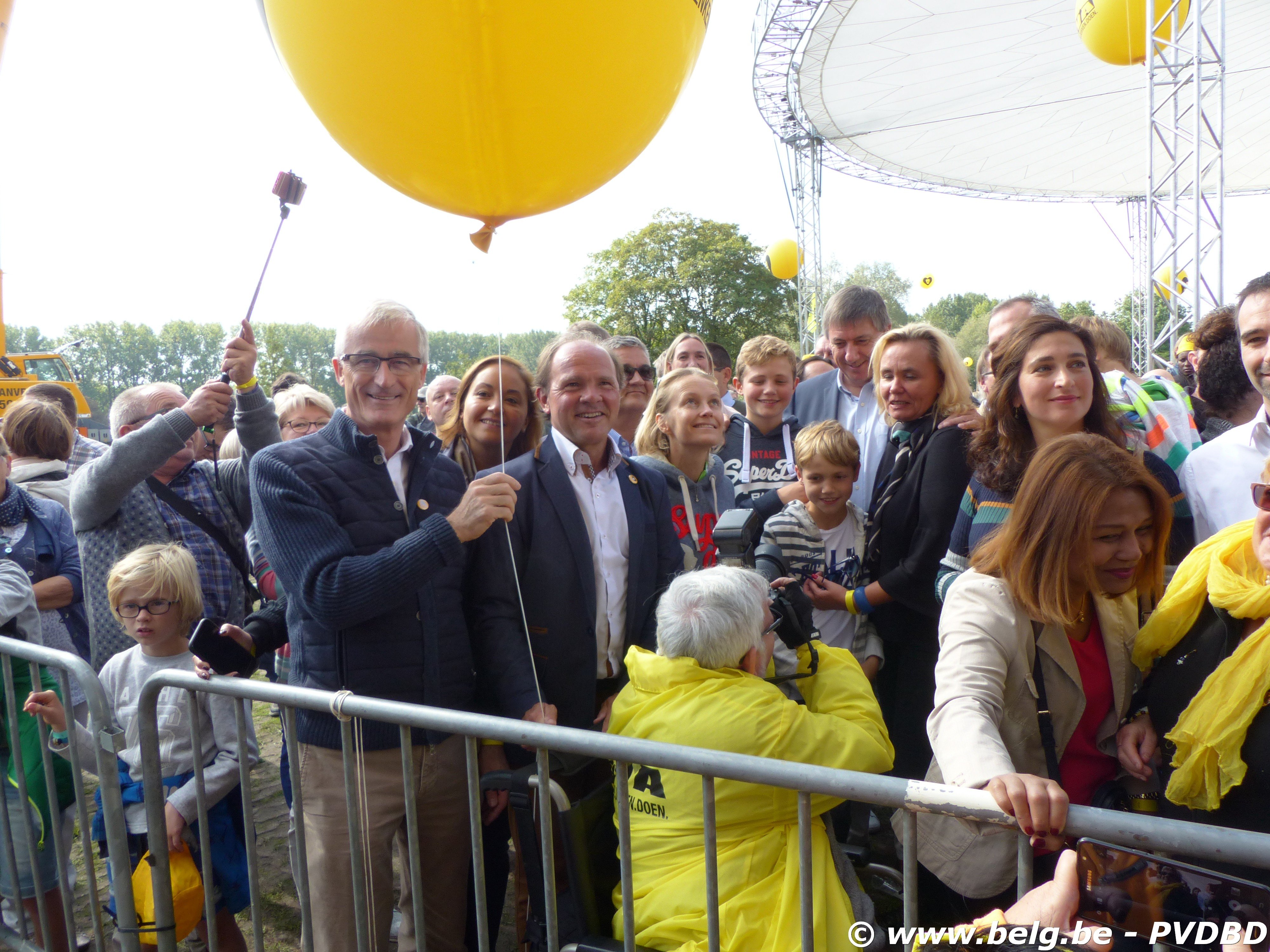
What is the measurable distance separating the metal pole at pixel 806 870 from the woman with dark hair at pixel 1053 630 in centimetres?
37

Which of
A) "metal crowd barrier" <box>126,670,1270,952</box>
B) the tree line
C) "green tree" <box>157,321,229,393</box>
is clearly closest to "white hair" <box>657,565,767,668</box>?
"metal crowd barrier" <box>126,670,1270,952</box>

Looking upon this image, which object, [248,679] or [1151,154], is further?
[1151,154]

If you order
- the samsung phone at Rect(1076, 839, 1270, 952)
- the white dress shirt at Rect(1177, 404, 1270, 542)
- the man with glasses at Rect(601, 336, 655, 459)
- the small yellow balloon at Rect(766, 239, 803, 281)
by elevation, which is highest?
the small yellow balloon at Rect(766, 239, 803, 281)

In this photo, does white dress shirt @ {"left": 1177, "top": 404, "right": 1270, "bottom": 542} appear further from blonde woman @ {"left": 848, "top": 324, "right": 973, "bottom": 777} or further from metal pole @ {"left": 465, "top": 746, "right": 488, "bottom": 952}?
metal pole @ {"left": 465, "top": 746, "right": 488, "bottom": 952}

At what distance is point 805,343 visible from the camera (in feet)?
77.7

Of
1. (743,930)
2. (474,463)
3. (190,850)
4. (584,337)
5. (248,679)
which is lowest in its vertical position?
(190,850)

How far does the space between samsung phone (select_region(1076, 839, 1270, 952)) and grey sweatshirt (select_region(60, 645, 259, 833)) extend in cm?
216

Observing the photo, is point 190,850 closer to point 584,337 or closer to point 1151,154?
point 584,337

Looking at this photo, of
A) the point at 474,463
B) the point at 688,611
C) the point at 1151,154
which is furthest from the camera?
the point at 1151,154

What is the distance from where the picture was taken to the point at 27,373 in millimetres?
18125

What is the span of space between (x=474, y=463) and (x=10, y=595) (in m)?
1.65

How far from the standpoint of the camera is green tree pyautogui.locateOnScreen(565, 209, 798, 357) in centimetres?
3183

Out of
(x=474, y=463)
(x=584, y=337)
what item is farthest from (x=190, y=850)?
(x=584, y=337)

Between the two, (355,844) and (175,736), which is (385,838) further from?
(175,736)
